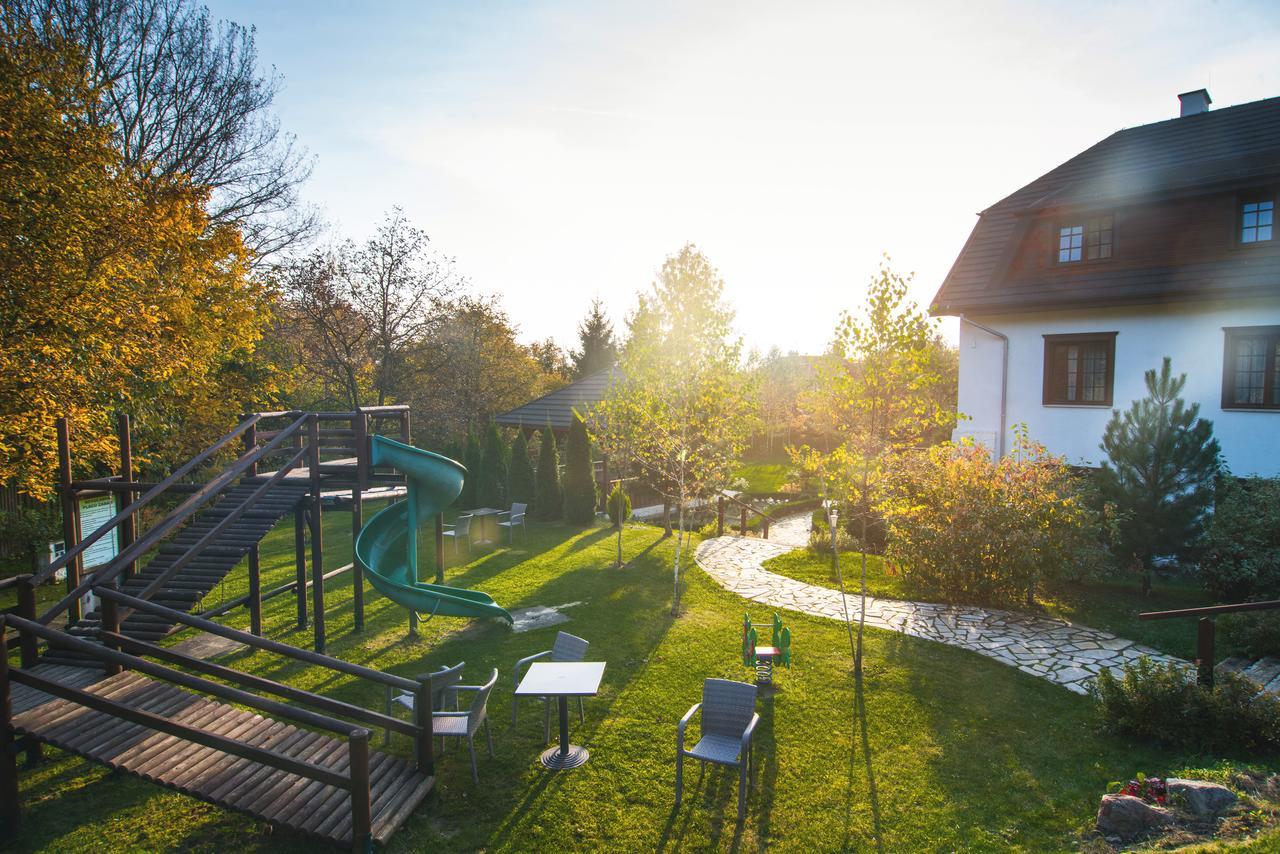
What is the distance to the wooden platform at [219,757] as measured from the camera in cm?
527

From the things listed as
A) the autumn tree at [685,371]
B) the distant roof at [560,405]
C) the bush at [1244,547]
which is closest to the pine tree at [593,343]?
the distant roof at [560,405]

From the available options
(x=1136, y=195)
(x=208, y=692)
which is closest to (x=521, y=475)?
(x=208, y=692)

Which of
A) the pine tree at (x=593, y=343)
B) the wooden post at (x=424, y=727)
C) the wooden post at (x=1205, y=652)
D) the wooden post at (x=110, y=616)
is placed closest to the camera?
the wooden post at (x=424, y=727)

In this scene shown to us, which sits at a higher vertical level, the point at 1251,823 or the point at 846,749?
the point at 1251,823

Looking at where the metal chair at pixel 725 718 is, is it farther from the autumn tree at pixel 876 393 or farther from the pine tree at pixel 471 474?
the pine tree at pixel 471 474

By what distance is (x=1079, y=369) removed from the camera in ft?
50.6

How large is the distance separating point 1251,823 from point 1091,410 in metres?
12.0

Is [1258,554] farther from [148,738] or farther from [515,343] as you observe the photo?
[515,343]

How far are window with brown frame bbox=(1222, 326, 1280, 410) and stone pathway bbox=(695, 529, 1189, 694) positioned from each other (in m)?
7.15

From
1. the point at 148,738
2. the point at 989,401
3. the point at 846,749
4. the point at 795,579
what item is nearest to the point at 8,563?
the point at 148,738

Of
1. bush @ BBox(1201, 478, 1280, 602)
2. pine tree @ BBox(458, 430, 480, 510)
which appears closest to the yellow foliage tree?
pine tree @ BBox(458, 430, 480, 510)

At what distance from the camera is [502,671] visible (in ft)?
29.0

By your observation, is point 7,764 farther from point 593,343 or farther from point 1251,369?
point 593,343

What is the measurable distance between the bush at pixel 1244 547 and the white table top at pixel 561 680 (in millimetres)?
9828
